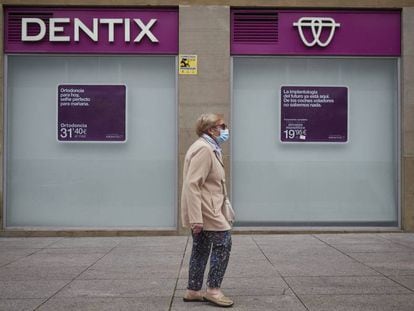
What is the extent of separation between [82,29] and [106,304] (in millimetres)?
6408

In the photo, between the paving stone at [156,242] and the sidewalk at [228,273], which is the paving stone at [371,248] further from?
the paving stone at [156,242]

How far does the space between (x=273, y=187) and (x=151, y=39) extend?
356cm

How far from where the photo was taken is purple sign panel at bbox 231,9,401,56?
34.3 feet

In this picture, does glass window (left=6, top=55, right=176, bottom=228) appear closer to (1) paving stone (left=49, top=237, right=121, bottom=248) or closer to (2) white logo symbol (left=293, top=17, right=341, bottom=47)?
(1) paving stone (left=49, top=237, right=121, bottom=248)

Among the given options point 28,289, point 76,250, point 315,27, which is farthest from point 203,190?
point 315,27

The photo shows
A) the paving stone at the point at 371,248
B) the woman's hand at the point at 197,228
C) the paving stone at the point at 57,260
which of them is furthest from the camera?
the paving stone at the point at 371,248

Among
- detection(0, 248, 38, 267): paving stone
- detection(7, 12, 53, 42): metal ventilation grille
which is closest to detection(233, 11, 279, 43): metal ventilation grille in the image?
detection(7, 12, 53, 42): metal ventilation grille

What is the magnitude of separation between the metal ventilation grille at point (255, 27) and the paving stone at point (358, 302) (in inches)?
238

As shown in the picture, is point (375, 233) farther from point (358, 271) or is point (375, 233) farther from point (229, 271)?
point (229, 271)

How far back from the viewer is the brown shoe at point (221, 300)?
518cm

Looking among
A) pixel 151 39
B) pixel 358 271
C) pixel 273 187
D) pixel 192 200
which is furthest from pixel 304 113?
pixel 192 200

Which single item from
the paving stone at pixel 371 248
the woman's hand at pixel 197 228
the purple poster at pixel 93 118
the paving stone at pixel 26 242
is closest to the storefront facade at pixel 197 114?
the purple poster at pixel 93 118

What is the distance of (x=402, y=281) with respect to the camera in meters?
6.25

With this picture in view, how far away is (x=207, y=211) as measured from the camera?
5277 millimetres
